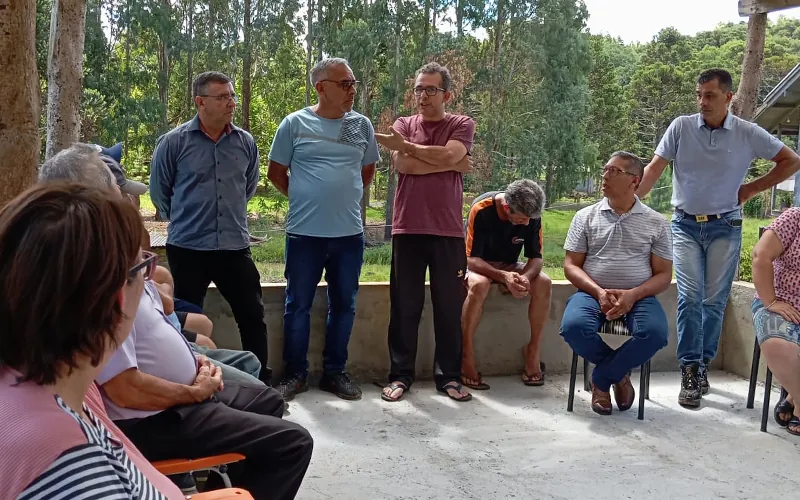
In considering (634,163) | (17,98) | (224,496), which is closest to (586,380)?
(634,163)

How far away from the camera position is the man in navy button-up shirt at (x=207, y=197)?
3354 mm

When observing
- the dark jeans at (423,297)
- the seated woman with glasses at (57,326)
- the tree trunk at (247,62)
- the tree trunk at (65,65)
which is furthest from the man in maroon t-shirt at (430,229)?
the tree trunk at (247,62)

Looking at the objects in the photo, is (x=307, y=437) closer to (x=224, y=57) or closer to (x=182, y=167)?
(x=182, y=167)

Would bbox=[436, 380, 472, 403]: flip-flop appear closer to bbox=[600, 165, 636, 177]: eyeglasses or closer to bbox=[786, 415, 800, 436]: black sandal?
bbox=[600, 165, 636, 177]: eyeglasses

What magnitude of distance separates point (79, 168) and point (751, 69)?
547cm

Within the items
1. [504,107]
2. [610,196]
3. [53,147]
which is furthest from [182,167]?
[504,107]

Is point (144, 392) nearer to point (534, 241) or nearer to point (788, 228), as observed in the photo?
point (534, 241)

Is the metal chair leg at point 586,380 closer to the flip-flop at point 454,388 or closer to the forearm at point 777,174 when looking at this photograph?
the flip-flop at point 454,388

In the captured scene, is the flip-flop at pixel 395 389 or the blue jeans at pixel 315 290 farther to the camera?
the flip-flop at pixel 395 389

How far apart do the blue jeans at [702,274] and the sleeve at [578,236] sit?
53 centimetres

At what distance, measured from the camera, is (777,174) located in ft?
12.9

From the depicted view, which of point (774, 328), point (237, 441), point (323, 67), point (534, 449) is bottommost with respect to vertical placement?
point (534, 449)

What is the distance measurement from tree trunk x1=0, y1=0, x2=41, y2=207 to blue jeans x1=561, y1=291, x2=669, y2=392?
2563 millimetres

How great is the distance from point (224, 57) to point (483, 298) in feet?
23.3
